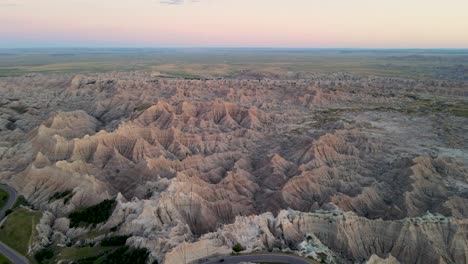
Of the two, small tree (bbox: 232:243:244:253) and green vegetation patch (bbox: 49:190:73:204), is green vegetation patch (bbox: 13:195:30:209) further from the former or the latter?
small tree (bbox: 232:243:244:253)

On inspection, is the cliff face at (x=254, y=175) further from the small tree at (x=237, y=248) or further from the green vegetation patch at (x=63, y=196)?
the small tree at (x=237, y=248)

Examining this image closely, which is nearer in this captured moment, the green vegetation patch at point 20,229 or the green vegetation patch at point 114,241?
the green vegetation patch at point 114,241

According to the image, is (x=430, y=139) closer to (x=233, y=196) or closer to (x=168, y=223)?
(x=233, y=196)

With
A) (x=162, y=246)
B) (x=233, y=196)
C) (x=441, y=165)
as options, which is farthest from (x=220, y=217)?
(x=441, y=165)

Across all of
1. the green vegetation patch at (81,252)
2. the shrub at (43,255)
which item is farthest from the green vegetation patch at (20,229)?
the green vegetation patch at (81,252)

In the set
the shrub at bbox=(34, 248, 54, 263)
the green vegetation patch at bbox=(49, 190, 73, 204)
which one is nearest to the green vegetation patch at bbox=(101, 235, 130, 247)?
the shrub at bbox=(34, 248, 54, 263)
